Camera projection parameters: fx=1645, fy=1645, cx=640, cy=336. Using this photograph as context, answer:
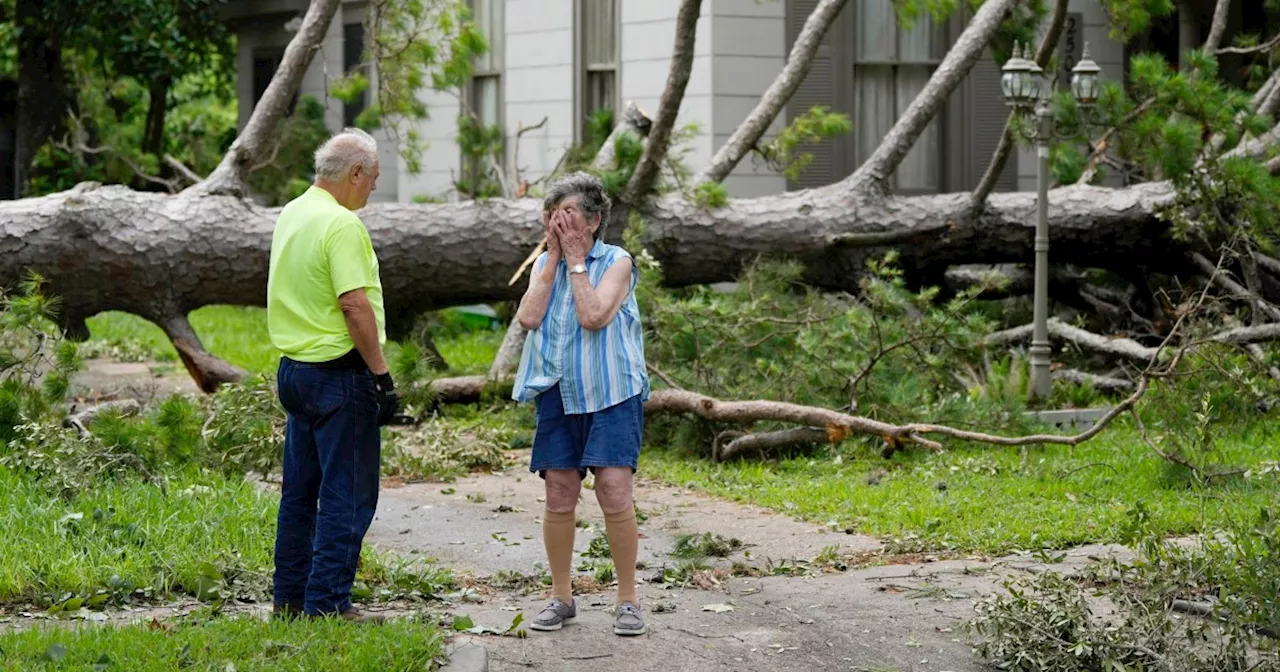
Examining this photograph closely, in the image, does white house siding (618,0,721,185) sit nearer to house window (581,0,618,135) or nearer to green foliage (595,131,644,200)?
house window (581,0,618,135)

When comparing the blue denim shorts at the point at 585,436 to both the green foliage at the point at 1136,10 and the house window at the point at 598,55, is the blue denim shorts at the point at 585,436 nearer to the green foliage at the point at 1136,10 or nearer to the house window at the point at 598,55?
the green foliage at the point at 1136,10

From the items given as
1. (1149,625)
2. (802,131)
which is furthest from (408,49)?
(1149,625)

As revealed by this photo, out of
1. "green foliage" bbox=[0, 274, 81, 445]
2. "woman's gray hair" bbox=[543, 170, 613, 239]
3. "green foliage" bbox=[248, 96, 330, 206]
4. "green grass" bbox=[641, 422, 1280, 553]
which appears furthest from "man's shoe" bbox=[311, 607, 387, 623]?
"green foliage" bbox=[248, 96, 330, 206]

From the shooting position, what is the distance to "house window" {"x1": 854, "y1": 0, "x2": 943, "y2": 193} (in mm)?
15242

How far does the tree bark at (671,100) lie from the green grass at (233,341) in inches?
82.1

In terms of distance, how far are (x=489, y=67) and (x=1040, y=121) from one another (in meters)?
8.06

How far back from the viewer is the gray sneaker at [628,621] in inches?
224

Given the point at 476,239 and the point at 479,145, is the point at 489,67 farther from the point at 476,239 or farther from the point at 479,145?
the point at 476,239

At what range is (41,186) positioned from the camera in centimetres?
2120

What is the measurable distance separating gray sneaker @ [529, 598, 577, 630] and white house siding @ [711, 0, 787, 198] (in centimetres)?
895

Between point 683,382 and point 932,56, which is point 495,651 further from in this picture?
point 932,56

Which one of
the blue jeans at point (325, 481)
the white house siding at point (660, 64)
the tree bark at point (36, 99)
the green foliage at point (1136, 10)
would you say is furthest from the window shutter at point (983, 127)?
the tree bark at point (36, 99)

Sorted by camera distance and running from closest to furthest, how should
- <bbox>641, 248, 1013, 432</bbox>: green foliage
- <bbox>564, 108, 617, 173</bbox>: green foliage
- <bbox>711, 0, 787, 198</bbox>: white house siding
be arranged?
<bbox>641, 248, 1013, 432</bbox>: green foliage, <bbox>564, 108, 617, 173</bbox>: green foliage, <bbox>711, 0, 787, 198</bbox>: white house siding

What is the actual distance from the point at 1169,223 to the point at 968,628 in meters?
7.22
